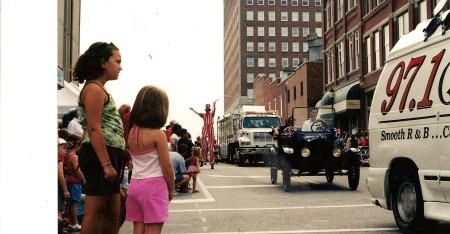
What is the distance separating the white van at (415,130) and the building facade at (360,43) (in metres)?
21.8

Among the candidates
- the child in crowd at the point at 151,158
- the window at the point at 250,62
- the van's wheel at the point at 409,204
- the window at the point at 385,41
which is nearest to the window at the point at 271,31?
the window at the point at 250,62

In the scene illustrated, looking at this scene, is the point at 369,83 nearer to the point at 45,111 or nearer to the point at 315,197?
the point at 315,197

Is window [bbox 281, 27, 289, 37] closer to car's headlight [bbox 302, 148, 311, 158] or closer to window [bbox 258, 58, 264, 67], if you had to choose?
window [bbox 258, 58, 264, 67]

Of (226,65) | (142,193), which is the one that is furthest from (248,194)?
(226,65)

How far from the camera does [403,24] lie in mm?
31375

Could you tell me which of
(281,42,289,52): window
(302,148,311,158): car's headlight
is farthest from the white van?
(281,42,289,52): window

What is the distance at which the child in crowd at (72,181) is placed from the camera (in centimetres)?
778

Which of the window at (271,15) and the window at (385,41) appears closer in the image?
the window at (385,41)

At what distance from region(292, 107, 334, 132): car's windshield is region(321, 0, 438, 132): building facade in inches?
569

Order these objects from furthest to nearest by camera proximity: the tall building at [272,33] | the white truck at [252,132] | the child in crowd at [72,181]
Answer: the tall building at [272,33] < the white truck at [252,132] < the child in crowd at [72,181]

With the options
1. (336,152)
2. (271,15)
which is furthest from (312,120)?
(271,15)

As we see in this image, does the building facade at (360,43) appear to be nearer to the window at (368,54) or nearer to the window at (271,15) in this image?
the window at (368,54)

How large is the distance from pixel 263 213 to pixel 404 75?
3935 mm

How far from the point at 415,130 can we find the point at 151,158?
377 centimetres
